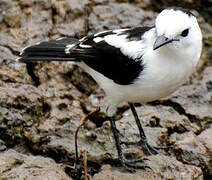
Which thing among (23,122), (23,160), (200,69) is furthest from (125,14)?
(23,160)

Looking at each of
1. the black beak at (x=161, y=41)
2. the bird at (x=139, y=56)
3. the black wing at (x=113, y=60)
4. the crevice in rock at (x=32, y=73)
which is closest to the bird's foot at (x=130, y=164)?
the bird at (x=139, y=56)

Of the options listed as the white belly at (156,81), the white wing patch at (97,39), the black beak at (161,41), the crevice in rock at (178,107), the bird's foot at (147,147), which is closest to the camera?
the black beak at (161,41)

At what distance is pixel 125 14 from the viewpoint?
6633 mm

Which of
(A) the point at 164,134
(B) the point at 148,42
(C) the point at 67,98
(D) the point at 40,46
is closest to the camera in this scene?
(B) the point at 148,42

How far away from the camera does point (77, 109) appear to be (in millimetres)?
5539

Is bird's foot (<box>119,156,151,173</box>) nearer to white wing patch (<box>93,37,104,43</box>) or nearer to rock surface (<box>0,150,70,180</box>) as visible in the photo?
rock surface (<box>0,150,70,180</box>)

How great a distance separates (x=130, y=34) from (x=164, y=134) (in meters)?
1.46

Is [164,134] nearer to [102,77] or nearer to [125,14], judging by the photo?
[102,77]

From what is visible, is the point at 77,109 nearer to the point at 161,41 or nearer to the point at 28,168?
the point at 28,168

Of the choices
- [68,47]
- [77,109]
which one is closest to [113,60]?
[68,47]

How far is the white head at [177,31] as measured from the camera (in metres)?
3.82

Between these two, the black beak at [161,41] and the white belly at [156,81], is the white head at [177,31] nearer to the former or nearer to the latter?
the black beak at [161,41]

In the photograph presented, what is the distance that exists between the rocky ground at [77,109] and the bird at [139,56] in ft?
1.20

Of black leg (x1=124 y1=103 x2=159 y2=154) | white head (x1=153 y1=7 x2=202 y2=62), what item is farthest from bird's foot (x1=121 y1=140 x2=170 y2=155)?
white head (x1=153 y1=7 x2=202 y2=62)
